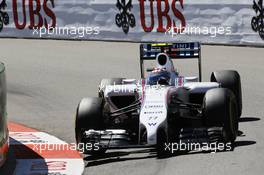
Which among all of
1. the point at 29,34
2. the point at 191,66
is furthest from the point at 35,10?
the point at 191,66

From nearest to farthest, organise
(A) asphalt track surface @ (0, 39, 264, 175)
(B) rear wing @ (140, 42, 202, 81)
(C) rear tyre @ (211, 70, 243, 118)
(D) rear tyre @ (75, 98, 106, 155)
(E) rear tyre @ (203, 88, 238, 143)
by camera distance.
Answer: (A) asphalt track surface @ (0, 39, 264, 175) → (E) rear tyre @ (203, 88, 238, 143) → (D) rear tyre @ (75, 98, 106, 155) → (C) rear tyre @ (211, 70, 243, 118) → (B) rear wing @ (140, 42, 202, 81)

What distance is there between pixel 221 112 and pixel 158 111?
3.03 feet

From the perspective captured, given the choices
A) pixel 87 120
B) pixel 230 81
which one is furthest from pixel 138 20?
pixel 87 120

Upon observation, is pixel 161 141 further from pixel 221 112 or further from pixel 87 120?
pixel 87 120

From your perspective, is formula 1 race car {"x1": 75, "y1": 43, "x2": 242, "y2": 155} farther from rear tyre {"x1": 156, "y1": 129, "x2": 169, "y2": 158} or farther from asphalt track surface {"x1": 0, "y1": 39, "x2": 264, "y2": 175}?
asphalt track surface {"x1": 0, "y1": 39, "x2": 264, "y2": 175}

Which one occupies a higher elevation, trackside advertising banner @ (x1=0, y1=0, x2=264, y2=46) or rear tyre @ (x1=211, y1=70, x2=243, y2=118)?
rear tyre @ (x1=211, y1=70, x2=243, y2=118)

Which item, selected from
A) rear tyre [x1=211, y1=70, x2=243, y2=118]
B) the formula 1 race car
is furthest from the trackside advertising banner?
the formula 1 race car

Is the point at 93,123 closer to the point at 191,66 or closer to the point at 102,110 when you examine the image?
the point at 102,110

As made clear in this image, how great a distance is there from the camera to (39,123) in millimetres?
15070

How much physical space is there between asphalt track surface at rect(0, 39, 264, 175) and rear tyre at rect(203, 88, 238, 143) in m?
0.26

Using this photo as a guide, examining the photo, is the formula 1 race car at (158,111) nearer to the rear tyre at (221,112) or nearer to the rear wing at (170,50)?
the rear tyre at (221,112)

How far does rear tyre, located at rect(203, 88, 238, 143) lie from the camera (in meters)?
12.1

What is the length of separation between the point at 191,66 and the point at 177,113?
320 inches

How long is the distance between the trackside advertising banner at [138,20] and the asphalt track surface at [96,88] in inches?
17.0
